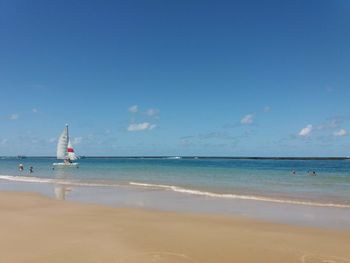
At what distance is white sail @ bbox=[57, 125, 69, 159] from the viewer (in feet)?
272

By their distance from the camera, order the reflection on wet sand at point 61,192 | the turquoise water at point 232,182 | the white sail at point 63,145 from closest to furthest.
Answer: the reflection on wet sand at point 61,192
the turquoise water at point 232,182
the white sail at point 63,145

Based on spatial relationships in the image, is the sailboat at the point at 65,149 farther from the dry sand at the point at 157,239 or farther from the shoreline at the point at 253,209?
the dry sand at the point at 157,239

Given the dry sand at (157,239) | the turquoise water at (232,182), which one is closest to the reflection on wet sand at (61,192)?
the turquoise water at (232,182)

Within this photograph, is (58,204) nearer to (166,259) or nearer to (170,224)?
(170,224)

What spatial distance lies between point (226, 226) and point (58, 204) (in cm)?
909

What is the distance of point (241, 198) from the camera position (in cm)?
2050

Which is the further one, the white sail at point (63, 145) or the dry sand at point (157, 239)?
the white sail at point (63, 145)

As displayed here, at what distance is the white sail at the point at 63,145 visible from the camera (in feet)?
272

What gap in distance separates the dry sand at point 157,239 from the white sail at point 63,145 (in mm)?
70887

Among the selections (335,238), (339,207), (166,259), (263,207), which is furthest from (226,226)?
(339,207)

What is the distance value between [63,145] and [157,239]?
77.6m

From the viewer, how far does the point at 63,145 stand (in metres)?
83.5

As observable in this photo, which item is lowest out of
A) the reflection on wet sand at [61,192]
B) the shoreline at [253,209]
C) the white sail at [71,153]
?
the reflection on wet sand at [61,192]

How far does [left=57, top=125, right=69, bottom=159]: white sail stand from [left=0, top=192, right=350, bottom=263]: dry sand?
7089 centimetres
